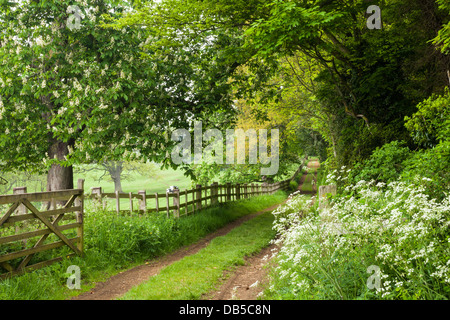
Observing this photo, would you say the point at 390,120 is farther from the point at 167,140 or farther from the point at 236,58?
the point at 167,140

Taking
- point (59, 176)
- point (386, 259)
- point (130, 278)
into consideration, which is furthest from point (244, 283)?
point (59, 176)

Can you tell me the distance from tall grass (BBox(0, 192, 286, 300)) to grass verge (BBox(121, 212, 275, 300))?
105cm

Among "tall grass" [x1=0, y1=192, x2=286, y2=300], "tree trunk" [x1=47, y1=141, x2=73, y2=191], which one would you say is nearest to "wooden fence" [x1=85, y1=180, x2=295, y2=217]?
"tall grass" [x1=0, y1=192, x2=286, y2=300]

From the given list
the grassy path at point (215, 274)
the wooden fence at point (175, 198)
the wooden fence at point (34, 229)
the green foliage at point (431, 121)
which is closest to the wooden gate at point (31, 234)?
the wooden fence at point (34, 229)

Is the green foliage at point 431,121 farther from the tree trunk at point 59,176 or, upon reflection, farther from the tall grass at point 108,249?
the tree trunk at point 59,176

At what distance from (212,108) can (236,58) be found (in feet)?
6.48

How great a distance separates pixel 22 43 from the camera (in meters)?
11.2

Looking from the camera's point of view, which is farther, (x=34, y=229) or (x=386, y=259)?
(x=34, y=229)

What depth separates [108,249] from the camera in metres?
7.90

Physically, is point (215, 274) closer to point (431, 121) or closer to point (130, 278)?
point (130, 278)

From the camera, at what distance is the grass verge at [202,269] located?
19.0 feet

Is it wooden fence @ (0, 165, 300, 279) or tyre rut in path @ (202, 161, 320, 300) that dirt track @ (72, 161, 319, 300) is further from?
wooden fence @ (0, 165, 300, 279)

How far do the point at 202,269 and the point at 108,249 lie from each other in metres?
2.35

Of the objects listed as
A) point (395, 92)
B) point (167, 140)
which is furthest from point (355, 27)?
point (167, 140)
